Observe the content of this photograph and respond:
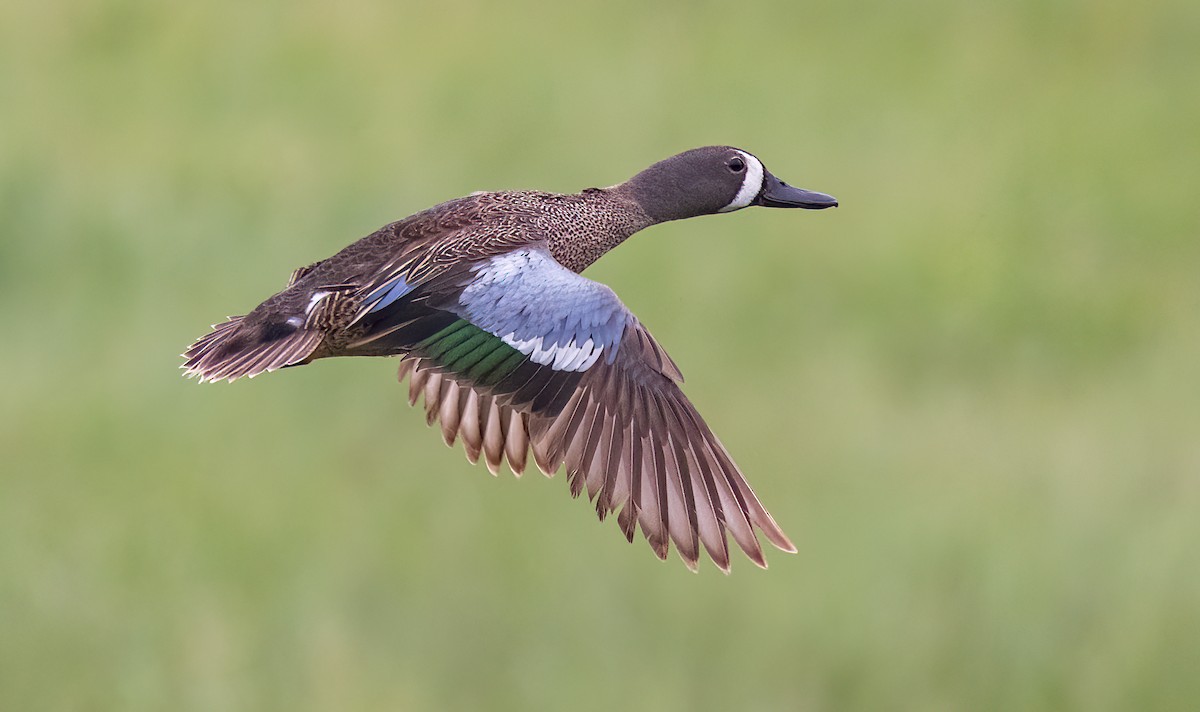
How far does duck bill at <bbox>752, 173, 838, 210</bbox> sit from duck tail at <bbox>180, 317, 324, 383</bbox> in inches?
64.9

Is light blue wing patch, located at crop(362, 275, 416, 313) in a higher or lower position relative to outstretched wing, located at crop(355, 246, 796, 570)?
higher

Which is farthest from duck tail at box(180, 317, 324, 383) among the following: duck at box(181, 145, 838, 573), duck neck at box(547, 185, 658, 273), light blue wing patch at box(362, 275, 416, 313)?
duck neck at box(547, 185, 658, 273)

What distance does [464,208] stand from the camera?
6.60 metres

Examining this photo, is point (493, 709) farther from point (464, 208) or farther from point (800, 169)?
point (800, 169)

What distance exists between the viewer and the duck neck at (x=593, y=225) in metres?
6.70

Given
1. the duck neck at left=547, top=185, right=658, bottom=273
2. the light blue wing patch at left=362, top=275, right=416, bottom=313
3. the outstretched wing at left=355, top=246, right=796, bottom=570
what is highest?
the duck neck at left=547, top=185, right=658, bottom=273

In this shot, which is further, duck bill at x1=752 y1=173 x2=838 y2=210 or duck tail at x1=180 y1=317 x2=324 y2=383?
duck bill at x1=752 y1=173 x2=838 y2=210

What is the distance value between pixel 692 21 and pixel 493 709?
6623 mm

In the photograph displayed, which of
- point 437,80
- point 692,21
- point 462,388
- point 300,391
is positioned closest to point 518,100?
point 437,80

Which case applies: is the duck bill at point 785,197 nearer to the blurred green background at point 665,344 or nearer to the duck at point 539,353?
the duck at point 539,353

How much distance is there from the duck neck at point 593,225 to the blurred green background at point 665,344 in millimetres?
2876

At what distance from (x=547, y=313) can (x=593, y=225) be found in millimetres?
746

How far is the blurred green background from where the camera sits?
961cm

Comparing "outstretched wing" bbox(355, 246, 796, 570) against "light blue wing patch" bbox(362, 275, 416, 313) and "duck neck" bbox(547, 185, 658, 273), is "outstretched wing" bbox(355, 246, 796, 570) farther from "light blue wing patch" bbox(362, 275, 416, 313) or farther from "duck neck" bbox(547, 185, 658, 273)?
"duck neck" bbox(547, 185, 658, 273)
